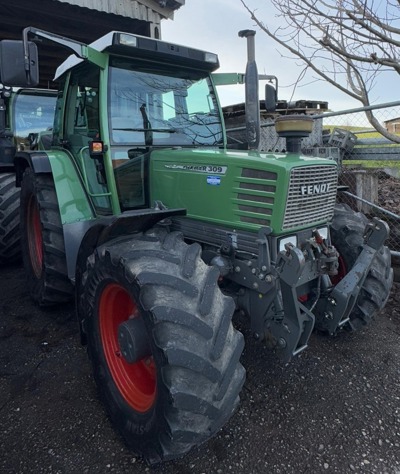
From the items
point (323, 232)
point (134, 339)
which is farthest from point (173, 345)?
point (323, 232)

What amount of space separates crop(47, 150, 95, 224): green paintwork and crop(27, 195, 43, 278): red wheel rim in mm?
798

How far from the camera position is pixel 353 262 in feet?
9.86

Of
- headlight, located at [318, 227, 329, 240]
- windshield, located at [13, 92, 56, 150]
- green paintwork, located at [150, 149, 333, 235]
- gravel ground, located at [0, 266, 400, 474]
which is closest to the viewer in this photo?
gravel ground, located at [0, 266, 400, 474]

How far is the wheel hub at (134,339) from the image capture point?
2086 millimetres

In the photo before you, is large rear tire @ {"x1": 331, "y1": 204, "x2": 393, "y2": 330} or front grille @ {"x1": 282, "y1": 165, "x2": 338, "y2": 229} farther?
large rear tire @ {"x1": 331, "y1": 204, "x2": 393, "y2": 330}

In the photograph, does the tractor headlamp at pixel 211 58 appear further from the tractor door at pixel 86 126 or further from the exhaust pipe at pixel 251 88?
the tractor door at pixel 86 126

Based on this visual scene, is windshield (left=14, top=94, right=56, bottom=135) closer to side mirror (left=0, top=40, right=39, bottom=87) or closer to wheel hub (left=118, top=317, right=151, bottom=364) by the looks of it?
side mirror (left=0, top=40, right=39, bottom=87)

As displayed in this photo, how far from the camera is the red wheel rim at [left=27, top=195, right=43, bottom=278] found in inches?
156

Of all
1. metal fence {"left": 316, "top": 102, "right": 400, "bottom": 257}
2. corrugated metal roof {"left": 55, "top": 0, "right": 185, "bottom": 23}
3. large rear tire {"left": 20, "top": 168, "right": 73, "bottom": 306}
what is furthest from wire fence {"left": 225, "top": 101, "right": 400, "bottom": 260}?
corrugated metal roof {"left": 55, "top": 0, "right": 185, "bottom": 23}

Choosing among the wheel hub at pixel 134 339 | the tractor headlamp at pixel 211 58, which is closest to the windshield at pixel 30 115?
the tractor headlamp at pixel 211 58

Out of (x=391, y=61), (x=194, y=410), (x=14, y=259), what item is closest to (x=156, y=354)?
(x=194, y=410)

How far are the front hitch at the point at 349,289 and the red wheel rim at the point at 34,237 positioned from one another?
2.81 m

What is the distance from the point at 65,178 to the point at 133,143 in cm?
81

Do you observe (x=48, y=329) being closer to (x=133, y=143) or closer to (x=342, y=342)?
(x=133, y=143)
